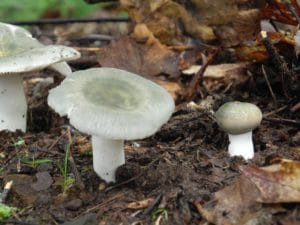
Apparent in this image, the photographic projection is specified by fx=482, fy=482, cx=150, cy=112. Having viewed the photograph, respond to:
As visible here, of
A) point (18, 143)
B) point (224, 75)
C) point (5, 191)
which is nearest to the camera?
point (5, 191)

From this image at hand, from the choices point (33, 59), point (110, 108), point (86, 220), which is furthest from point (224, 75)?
point (86, 220)

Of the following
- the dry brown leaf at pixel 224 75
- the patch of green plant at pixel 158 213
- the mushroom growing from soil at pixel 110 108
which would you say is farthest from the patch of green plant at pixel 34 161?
the dry brown leaf at pixel 224 75

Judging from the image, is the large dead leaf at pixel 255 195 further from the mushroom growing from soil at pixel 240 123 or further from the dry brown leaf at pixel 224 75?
the dry brown leaf at pixel 224 75

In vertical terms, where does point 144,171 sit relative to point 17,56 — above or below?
below

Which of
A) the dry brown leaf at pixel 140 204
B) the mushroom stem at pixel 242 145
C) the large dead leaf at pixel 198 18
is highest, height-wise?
the large dead leaf at pixel 198 18

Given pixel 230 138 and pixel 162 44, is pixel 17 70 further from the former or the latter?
pixel 162 44

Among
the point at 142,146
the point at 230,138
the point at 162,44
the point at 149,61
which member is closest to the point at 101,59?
the point at 149,61

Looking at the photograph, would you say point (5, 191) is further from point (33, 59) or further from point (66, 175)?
point (33, 59)
